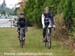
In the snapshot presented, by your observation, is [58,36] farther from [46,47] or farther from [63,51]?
[63,51]

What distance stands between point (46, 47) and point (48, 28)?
101 centimetres

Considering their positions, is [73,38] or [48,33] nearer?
[73,38]

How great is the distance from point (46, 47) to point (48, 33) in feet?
2.57

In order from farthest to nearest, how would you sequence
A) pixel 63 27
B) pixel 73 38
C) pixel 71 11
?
pixel 63 27 → pixel 71 11 → pixel 73 38

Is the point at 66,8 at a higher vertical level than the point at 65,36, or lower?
higher

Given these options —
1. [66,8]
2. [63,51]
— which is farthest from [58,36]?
[63,51]

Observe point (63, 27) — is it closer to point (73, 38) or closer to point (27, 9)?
point (73, 38)

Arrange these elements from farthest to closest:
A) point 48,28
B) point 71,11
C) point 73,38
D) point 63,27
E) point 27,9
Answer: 1. point 27,9
2. point 63,27
3. point 71,11
4. point 48,28
5. point 73,38

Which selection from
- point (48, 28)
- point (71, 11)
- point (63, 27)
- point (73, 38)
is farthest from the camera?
point (63, 27)

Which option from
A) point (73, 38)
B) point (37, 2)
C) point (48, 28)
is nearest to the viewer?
point (73, 38)

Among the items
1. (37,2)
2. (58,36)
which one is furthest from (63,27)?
(37,2)

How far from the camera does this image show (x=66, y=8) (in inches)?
828

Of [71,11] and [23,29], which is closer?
[23,29]

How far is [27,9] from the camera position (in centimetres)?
3991
